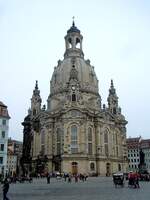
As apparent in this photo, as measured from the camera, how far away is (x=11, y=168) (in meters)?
133

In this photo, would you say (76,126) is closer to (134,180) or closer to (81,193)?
(134,180)

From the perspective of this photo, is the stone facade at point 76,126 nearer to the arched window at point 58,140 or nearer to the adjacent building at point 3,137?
the arched window at point 58,140

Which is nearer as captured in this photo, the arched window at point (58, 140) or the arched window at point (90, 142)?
the arched window at point (58, 140)

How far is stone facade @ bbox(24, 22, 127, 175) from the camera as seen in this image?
8625cm

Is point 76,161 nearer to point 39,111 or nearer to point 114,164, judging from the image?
point 114,164

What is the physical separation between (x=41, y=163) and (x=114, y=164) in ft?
67.9

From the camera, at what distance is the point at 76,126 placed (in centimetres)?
8769

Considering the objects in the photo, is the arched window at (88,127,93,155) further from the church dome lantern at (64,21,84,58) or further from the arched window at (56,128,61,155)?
the church dome lantern at (64,21,84,58)

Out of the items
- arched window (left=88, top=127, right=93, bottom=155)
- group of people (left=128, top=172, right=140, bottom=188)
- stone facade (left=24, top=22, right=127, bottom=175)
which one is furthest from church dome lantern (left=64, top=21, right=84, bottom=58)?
group of people (left=128, top=172, right=140, bottom=188)

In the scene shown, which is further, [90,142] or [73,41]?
[73,41]

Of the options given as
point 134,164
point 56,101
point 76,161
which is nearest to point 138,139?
point 134,164

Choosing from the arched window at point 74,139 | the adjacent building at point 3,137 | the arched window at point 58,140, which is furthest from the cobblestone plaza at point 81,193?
the arched window at point 58,140

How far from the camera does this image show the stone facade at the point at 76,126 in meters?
86.2

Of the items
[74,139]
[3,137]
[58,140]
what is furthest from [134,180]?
[58,140]
